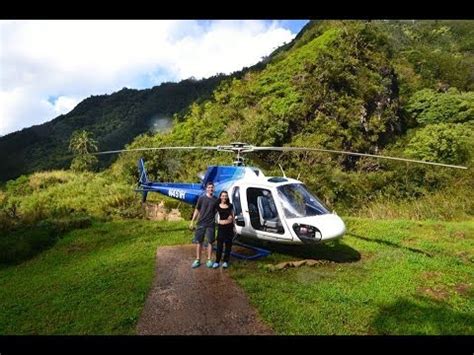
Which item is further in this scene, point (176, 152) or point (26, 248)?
point (176, 152)

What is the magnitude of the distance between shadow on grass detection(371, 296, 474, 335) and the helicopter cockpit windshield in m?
2.43

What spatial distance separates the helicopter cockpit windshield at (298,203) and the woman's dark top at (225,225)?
1108 millimetres

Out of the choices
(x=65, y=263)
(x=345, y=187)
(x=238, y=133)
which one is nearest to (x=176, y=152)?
(x=238, y=133)

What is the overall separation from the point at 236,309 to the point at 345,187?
Answer: 1260cm

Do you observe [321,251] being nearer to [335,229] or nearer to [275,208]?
[335,229]

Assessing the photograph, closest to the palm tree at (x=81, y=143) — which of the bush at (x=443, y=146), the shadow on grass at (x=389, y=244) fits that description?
the bush at (x=443, y=146)

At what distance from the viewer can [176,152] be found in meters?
25.0

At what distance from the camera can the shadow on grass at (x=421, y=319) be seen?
21.5 feet

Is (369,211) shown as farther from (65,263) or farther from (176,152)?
(176,152)

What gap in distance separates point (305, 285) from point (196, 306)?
2059 millimetres

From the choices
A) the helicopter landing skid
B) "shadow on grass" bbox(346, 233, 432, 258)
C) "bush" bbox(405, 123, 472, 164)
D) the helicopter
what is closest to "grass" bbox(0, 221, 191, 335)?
the helicopter landing skid

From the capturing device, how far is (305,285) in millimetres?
8125

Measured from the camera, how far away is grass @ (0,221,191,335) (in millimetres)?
7203

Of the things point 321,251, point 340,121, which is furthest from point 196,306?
point 340,121
